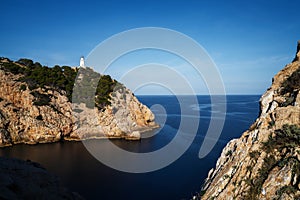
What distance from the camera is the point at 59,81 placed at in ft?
150

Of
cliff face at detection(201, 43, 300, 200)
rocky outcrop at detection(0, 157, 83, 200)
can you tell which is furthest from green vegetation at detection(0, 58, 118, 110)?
cliff face at detection(201, 43, 300, 200)

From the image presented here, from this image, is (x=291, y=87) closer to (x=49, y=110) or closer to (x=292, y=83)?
(x=292, y=83)

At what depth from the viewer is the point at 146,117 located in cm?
5469

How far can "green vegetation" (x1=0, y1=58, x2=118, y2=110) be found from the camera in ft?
139

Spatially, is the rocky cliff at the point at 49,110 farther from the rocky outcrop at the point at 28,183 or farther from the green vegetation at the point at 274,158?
the green vegetation at the point at 274,158

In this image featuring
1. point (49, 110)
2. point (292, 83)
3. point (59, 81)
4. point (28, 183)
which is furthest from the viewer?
point (59, 81)

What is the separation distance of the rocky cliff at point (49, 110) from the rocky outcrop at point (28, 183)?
101 feet

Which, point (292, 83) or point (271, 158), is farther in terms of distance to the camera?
point (292, 83)

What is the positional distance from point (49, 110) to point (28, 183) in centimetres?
3656

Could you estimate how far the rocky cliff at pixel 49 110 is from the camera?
121 ft

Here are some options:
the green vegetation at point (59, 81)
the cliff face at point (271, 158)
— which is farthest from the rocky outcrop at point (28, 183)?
the green vegetation at point (59, 81)

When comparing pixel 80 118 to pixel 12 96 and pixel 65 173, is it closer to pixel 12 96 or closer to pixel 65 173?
pixel 12 96

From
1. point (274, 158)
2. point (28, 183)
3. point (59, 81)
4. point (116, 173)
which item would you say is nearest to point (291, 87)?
point (274, 158)

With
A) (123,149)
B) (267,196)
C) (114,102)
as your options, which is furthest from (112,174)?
(114,102)
